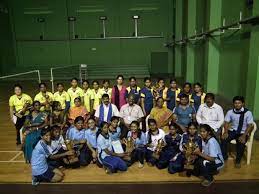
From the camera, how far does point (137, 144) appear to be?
5.28m

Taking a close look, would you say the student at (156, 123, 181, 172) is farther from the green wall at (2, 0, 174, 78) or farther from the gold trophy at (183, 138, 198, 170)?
the green wall at (2, 0, 174, 78)

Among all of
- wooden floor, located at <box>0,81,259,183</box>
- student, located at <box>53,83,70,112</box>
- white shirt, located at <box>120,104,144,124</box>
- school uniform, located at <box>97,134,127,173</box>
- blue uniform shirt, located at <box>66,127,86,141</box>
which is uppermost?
student, located at <box>53,83,70,112</box>

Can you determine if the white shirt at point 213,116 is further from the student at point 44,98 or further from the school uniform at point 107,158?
the student at point 44,98

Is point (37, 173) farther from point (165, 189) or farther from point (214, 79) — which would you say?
point (214, 79)

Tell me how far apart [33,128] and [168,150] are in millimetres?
2597

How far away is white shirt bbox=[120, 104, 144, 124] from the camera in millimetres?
6297

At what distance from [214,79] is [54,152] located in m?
6.30

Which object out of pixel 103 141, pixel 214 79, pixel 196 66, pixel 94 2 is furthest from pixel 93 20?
pixel 103 141

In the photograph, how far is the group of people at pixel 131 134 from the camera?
4.65m

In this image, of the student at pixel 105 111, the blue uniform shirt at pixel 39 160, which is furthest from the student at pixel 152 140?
the blue uniform shirt at pixel 39 160

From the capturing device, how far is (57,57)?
20.0 metres

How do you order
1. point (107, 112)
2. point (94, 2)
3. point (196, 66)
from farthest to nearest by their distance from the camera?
point (94, 2) → point (196, 66) → point (107, 112)

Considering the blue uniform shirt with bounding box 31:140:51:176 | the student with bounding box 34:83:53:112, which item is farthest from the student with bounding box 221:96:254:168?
the student with bounding box 34:83:53:112

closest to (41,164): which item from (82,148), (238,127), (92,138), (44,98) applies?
(82,148)
